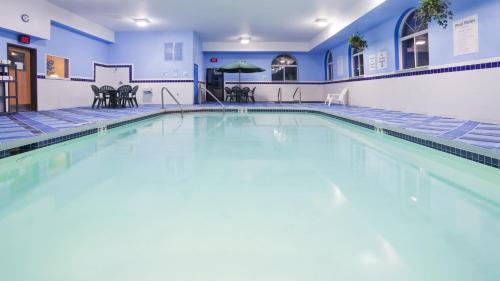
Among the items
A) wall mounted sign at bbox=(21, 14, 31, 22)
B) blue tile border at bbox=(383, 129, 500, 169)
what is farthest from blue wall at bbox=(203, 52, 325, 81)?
blue tile border at bbox=(383, 129, 500, 169)

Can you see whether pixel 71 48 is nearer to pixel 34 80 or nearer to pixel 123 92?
pixel 123 92

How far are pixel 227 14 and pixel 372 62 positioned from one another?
4.63 m

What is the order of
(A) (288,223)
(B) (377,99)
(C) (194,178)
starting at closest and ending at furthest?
(A) (288,223), (C) (194,178), (B) (377,99)

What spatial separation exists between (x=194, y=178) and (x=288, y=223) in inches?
52.8

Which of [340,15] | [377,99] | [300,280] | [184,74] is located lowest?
[300,280]

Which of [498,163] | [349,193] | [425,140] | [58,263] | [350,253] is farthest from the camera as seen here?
[425,140]

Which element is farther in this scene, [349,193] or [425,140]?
[425,140]

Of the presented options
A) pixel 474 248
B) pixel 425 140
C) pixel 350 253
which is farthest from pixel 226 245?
pixel 425 140

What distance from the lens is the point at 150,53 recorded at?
14961mm

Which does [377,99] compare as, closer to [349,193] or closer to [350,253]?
[349,193]

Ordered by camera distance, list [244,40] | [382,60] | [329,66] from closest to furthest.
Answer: [382,60] < [244,40] < [329,66]

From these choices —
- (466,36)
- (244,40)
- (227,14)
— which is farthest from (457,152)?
(244,40)

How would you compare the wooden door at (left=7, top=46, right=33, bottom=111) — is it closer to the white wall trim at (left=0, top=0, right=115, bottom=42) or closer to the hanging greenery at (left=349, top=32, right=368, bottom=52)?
the white wall trim at (left=0, top=0, right=115, bottom=42)

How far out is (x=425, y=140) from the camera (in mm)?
5168
